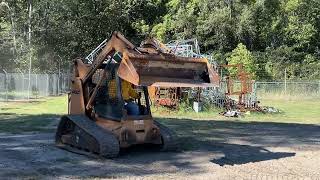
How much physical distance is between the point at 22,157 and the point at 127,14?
156 feet

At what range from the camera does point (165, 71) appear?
1140 centimetres

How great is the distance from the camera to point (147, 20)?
60.2 m

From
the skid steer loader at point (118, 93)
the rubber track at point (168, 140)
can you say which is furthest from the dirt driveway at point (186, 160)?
the skid steer loader at point (118, 93)

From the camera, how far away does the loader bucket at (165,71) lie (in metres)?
11.0

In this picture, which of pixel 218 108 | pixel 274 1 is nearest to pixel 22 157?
pixel 218 108

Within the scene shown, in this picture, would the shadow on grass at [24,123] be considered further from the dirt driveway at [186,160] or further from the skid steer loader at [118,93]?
the skid steer loader at [118,93]

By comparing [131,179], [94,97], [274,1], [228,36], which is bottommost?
[131,179]

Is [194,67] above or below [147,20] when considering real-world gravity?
below

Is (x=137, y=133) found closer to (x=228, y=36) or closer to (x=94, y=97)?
(x=94, y=97)

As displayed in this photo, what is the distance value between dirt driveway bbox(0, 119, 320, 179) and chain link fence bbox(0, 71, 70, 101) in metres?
22.9

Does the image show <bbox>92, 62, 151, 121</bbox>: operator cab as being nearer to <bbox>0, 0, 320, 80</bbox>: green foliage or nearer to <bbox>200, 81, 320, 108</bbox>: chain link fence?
<bbox>200, 81, 320, 108</bbox>: chain link fence

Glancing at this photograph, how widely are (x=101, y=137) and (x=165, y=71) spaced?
2098 mm

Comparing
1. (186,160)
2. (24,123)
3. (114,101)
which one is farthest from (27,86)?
(186,160)

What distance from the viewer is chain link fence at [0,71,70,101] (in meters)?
39.3
